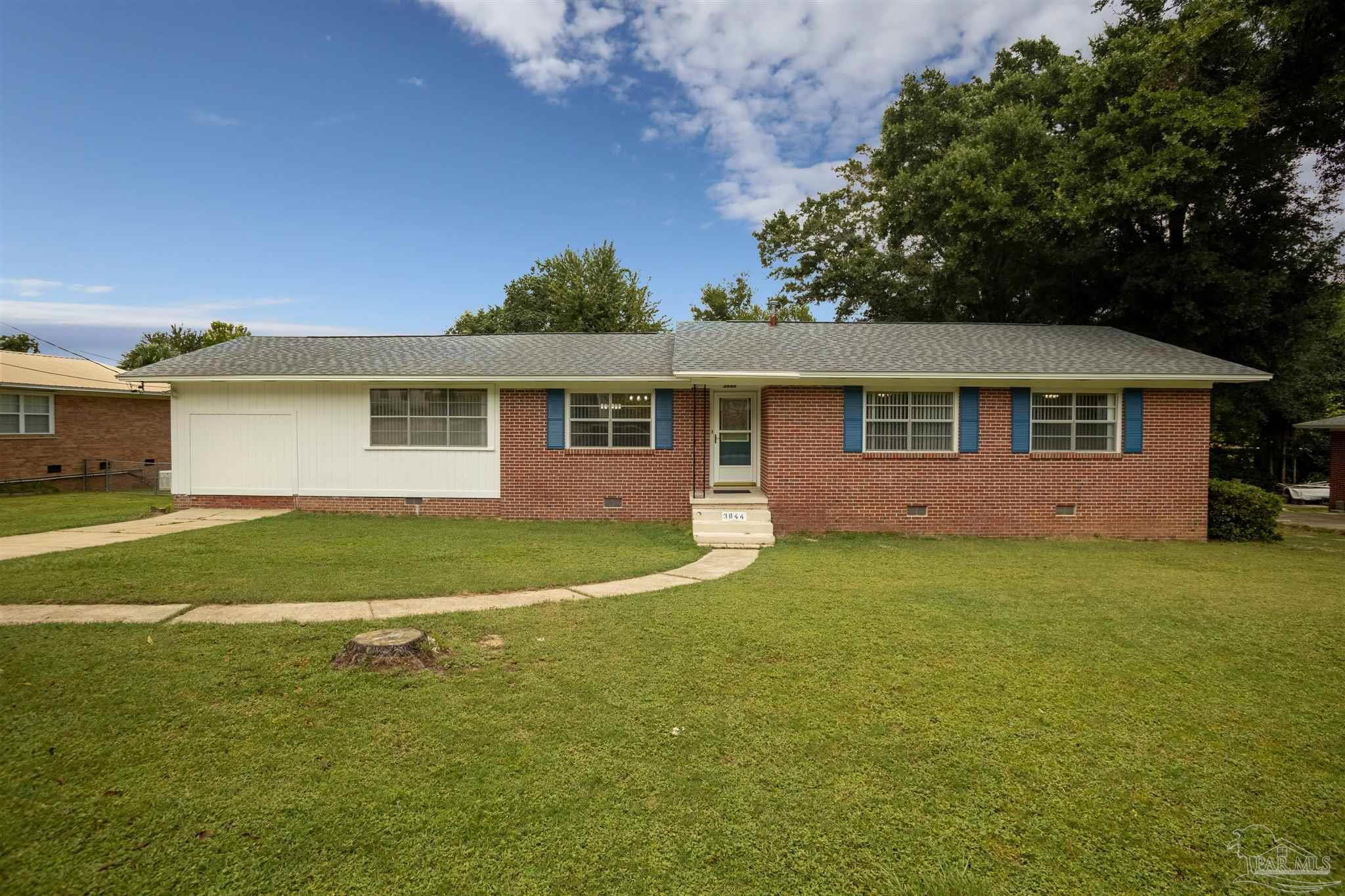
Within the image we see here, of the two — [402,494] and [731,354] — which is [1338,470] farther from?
[402,494]

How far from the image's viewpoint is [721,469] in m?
11.9

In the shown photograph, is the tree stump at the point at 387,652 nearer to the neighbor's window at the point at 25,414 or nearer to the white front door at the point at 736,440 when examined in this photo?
the white front door at the point at 736,440

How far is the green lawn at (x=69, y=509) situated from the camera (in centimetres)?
977

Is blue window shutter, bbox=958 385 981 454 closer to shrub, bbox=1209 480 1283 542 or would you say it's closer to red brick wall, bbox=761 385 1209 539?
red brick wall, bbox=761 385 1209 539

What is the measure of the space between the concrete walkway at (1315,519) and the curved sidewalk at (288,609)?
1683 centimetres

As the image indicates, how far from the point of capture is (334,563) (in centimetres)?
718

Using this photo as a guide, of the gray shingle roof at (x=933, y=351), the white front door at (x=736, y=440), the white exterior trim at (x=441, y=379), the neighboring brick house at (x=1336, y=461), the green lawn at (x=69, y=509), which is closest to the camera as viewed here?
the green lawn at (x=69, y=509)

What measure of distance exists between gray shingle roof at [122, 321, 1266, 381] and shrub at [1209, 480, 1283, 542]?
242 cm

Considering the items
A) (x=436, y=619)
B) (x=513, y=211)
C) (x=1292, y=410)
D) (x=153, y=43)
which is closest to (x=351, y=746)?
(x=436, y=619)

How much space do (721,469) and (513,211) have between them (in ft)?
56.3

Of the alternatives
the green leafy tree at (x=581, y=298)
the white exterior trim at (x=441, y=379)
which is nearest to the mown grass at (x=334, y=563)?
the white exterior trim at (x=441, y=379)

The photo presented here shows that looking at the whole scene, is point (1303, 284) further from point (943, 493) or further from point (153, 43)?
point (153, 43)

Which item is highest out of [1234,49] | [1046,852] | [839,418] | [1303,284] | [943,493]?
[1234,49]

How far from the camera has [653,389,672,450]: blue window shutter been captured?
1128 cm
